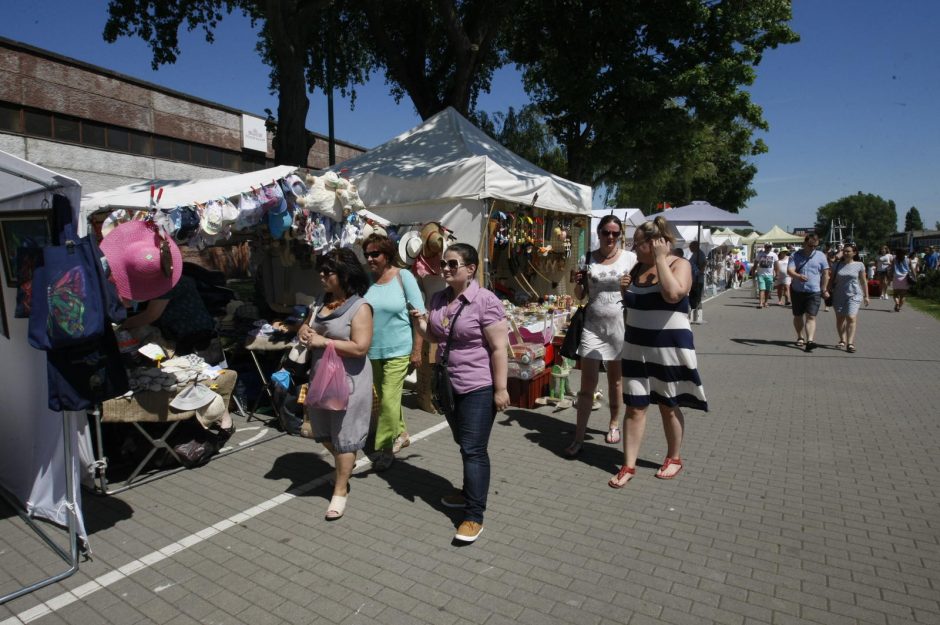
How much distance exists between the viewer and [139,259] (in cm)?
391

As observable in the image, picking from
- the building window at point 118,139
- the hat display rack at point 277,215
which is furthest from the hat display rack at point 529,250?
the building window at point 118,139

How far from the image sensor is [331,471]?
4.45 meters

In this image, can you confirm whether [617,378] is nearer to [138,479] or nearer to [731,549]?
[731,549]

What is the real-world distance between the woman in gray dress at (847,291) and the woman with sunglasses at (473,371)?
809cm

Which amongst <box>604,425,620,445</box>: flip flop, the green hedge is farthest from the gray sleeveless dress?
the green hedge

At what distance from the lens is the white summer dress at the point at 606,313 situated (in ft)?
14.4

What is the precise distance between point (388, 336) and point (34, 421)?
2172mm

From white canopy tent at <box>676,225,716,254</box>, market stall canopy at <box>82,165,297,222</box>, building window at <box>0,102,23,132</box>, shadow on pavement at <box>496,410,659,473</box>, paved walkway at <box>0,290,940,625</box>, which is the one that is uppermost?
building window at <box>0,102,23,132</box>

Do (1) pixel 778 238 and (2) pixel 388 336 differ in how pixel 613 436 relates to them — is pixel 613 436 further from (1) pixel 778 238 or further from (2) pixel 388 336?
(1) pixel 778 238

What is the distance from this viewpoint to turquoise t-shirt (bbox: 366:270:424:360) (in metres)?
4.15

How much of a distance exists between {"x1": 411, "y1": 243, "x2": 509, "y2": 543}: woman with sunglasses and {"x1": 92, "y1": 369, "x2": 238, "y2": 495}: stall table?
231 cm

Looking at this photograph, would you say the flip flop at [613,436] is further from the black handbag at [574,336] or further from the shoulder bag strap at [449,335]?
the shoulder bag strap at [449,335]

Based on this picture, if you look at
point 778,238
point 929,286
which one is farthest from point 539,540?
point 778,238

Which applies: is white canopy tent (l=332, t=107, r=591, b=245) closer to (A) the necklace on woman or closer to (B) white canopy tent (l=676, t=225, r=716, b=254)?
(A) the necklace on woman
